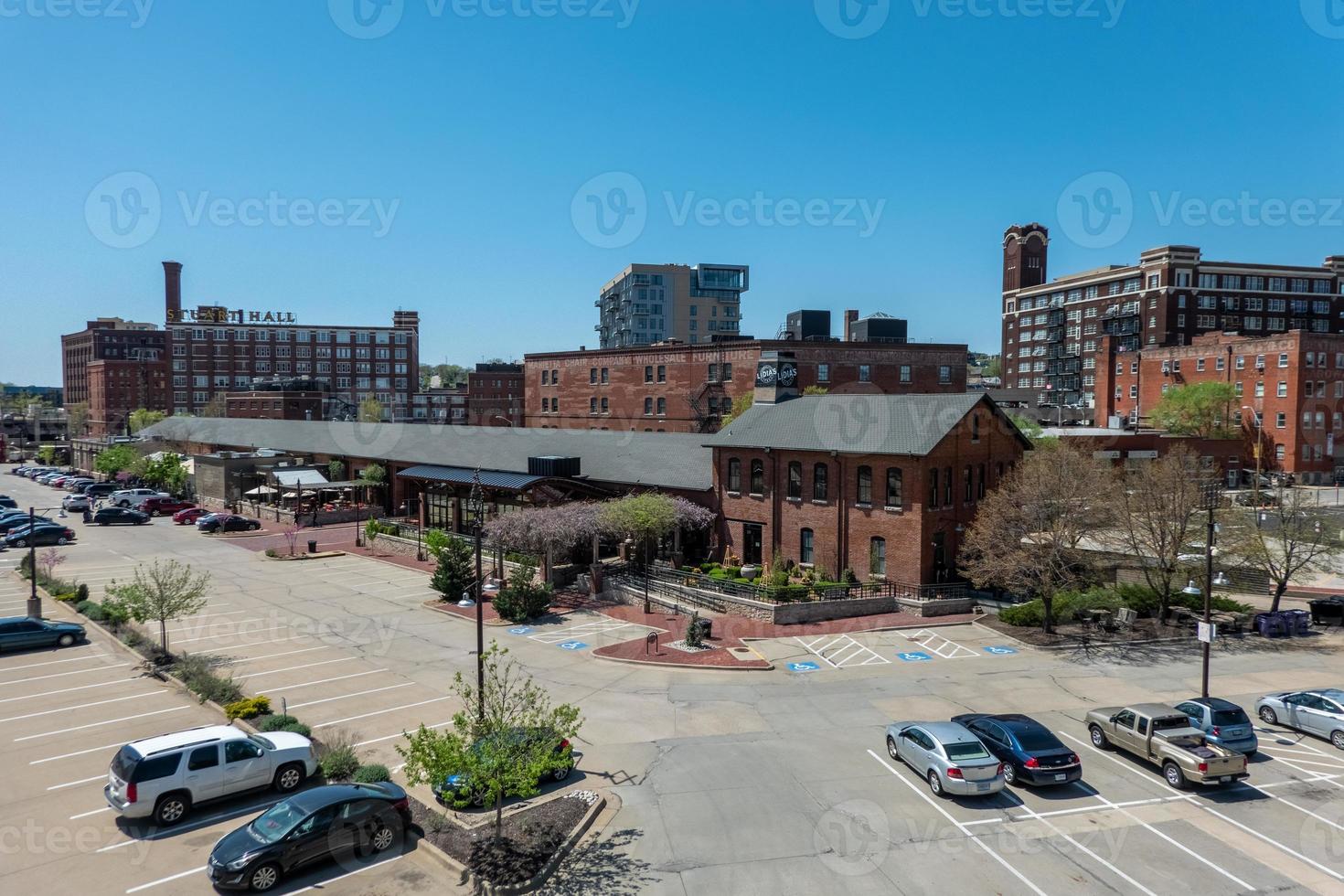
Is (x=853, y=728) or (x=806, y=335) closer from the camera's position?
(x=853, y=728)

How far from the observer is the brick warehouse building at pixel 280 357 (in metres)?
146

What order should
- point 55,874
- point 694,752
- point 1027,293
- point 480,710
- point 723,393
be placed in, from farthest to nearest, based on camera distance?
point 1027,293 → point 723,393 → point 694,752 → point 480,710 → point 55,874

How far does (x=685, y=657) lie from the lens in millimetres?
29109

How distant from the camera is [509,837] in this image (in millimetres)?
15422

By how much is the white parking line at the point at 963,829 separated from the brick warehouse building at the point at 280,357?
13227 centimetres

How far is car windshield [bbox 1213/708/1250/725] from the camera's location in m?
20.7

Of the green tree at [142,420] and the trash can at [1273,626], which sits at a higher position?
the green tree at [142,420]

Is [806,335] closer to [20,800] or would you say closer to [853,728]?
[853,728]

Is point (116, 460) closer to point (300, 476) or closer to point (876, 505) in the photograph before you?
point (300, 476)

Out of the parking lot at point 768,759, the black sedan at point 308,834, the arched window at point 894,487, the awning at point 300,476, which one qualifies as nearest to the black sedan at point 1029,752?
the parking lot at point 768,759

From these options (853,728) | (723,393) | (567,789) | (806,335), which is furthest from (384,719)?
(806,335)

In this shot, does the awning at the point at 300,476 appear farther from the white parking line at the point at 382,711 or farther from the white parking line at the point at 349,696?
the white parking line at the point at 382,711

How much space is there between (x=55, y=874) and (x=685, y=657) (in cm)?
1893

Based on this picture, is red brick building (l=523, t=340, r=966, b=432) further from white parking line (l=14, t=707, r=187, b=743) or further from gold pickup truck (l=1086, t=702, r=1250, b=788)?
white parking line (l=14, t=707, r=187, b=743)
